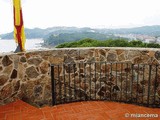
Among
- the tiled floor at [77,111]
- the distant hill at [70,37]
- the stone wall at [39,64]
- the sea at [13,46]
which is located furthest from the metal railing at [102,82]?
the distant hill at [70,37]

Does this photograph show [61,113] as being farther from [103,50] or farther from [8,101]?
[103,50]

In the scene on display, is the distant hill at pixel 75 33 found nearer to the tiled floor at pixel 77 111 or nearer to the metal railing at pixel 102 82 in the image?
the metal railing at pixel 102 82

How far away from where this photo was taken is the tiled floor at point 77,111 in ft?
11.7

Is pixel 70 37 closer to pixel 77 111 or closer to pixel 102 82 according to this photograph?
pixel 102 82

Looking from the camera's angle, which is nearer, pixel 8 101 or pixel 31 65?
pixel 8 101

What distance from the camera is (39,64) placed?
471 cm

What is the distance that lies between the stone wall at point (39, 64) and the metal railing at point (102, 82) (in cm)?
17

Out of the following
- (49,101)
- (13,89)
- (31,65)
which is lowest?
(49,101)

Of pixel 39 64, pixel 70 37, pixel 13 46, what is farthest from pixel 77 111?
pixel 70 37

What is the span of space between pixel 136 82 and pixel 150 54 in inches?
28.6

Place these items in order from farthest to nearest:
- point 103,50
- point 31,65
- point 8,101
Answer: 1. point 103,50
2. point 31,65
3. point 8,101

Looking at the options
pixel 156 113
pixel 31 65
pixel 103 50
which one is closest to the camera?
pixel 156 113

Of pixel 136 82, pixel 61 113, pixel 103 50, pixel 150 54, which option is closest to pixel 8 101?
pixel 61 113

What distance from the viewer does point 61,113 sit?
3.75 meters
